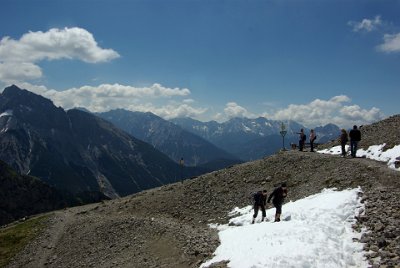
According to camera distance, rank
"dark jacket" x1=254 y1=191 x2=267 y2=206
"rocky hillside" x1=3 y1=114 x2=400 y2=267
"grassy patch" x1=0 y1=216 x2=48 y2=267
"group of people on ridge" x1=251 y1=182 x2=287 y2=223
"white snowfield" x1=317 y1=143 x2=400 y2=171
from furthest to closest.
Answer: "grassy patch" x1=0 y1=216 x2=48 y2=267
"white snowfield" x1=317 y1=143 x2=400 y2=171
"dark jacket" x1=254 y1=191 x2=267 y2=206
"group of people on ridge" x1=251 y1=182 x2=287 y2=223
"rocky hillside" x1=3 y1=114 x2=400 y2=267

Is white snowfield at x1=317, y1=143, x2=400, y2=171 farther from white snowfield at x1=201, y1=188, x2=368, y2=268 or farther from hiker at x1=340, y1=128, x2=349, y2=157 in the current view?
white snowfield at x1=201, y1=188, x2=368, y2=268

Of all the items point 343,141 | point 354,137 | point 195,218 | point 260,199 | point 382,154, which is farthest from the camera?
point 343,141

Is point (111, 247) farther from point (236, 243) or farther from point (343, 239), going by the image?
point (343, 239)

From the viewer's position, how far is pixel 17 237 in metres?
64.7

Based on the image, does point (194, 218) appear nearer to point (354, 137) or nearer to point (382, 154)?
point (354, 137)

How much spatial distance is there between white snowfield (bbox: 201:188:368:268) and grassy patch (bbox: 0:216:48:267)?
125ft

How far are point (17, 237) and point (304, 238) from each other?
2080 inches

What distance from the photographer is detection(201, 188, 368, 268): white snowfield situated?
23.9 meters

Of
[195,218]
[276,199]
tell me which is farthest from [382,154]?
[195,218]

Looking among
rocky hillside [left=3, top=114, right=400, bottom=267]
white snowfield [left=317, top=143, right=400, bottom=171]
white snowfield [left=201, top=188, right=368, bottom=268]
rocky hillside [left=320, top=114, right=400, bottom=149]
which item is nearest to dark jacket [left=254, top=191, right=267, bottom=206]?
white snowfield [left=201, top=188, right=368, bottom=268]

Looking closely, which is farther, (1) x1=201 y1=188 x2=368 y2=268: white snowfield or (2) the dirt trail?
(2) the dirt trail

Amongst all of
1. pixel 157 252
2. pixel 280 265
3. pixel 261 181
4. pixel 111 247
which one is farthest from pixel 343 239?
pixel 111 247

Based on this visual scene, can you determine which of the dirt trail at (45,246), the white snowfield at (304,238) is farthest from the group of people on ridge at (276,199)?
the dirt trail at (45,246)

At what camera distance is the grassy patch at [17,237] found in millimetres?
58469
